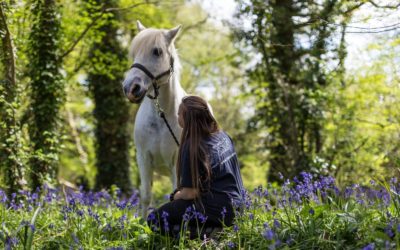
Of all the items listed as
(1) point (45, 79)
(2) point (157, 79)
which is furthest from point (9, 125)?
(2) point (157, 79)

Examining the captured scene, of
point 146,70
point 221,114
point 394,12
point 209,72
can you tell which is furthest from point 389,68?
point 209,72

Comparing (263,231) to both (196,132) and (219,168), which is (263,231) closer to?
(219,168)

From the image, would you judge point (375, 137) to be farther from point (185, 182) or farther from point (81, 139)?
A: point (81, 139)

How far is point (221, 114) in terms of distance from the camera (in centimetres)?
1848

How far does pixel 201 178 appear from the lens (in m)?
4.19

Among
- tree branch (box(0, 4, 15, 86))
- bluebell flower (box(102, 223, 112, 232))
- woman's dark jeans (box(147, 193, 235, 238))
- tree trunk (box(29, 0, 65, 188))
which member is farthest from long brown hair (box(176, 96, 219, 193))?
tree trunk (box(29, 0, 65, 188))

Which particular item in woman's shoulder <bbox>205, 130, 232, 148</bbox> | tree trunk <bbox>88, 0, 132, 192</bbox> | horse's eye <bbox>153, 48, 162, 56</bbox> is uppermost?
horse's eye <bbox>153, 48, 162, 56</bbox>

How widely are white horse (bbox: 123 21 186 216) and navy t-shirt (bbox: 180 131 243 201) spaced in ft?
3.43

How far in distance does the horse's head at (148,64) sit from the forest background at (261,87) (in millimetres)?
1292

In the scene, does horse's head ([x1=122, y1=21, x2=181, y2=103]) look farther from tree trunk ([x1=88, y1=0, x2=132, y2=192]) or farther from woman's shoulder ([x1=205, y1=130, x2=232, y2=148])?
tree trunk ([x1=88, y1=0, x2=132, y2=192])

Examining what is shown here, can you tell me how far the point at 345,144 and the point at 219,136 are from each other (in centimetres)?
599

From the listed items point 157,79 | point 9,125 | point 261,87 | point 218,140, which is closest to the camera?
point 218,140

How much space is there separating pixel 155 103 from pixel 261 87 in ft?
18.4

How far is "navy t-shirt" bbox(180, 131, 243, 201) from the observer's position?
412 cm
